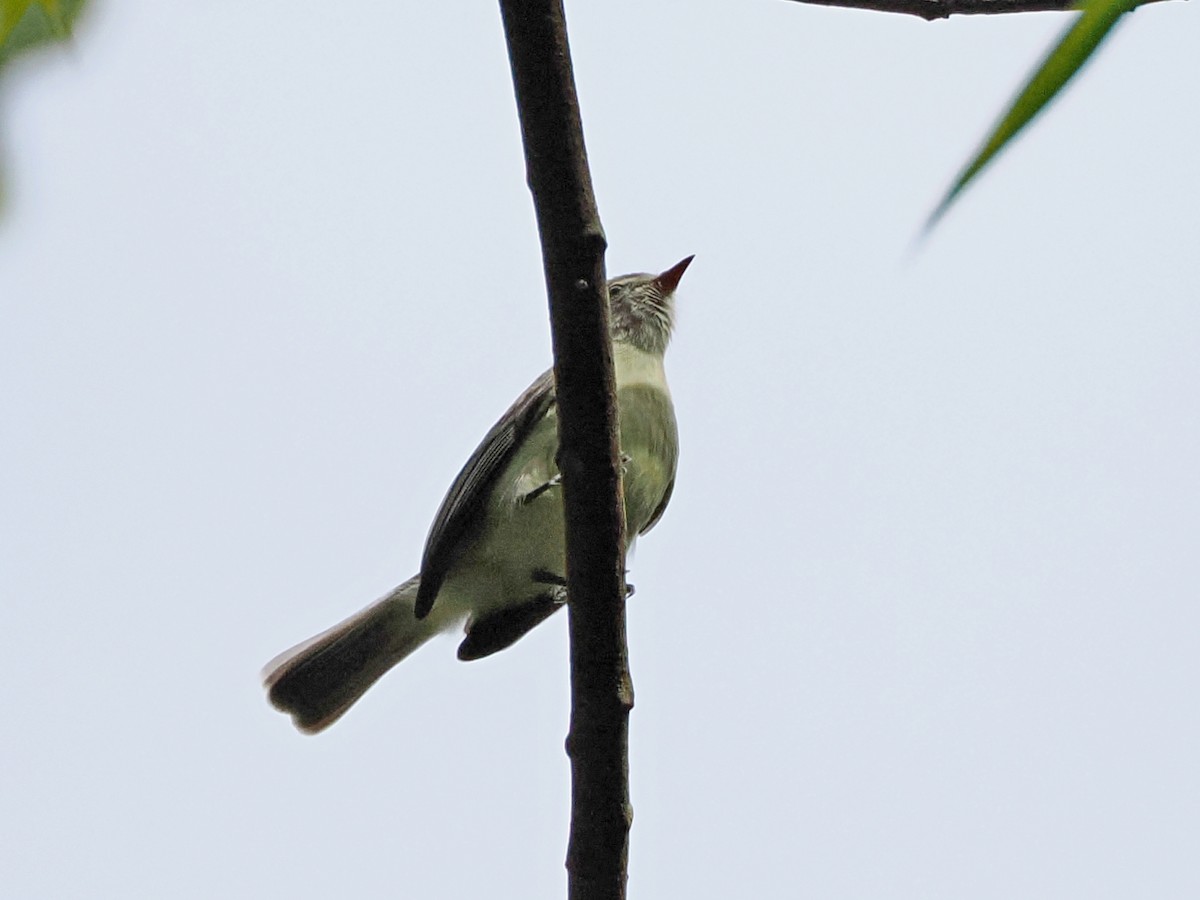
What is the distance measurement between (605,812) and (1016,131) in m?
1.62

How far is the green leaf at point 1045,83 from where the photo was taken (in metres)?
0.72

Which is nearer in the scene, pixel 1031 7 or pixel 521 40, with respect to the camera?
pixel 521 40

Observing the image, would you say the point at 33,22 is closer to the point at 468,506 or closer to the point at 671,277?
the point at 468,506

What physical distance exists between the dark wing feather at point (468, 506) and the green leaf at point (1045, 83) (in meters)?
A: 3.11

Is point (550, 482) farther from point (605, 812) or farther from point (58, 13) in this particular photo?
point (58, 13)

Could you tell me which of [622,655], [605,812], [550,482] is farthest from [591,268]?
[550,482]

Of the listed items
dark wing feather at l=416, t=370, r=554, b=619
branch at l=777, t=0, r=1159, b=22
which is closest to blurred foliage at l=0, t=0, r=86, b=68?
branch at l=777, t=0, r=1159, b=22

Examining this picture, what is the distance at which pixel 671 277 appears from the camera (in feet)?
16.6

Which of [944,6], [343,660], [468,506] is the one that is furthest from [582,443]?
[343,660]

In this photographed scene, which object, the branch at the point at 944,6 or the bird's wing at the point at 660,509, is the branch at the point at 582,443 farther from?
the bird's wing at the point at 660,509

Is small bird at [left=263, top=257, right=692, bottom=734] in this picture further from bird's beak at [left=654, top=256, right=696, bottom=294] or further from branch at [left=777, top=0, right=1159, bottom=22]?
branch at [left=777, top=0, right=1159, bottom=22]

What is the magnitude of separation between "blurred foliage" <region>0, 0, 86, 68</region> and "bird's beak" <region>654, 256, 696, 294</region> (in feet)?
13.4

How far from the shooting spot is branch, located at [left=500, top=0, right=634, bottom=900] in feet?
5.80

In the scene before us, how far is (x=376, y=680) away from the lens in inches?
181
